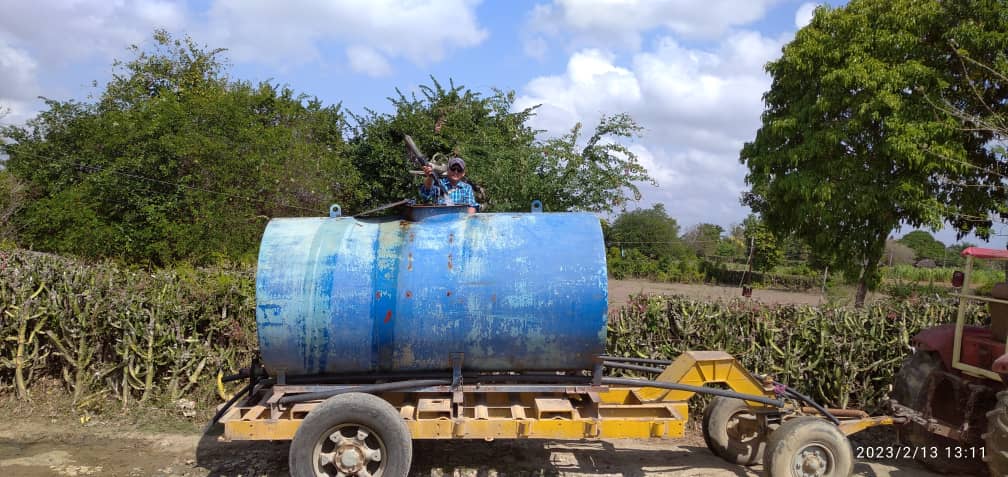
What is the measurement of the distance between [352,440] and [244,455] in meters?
2.01

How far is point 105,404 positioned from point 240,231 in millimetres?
7038

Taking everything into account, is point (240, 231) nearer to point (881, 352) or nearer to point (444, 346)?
point (444, 346)

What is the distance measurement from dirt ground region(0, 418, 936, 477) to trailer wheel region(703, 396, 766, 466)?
0.41ft

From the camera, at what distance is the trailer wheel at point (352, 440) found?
14.1 feet

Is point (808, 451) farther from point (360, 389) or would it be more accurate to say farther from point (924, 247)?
point (924, 247)

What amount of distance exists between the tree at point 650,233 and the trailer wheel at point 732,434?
3310cm

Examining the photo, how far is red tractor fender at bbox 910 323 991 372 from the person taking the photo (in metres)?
5.49

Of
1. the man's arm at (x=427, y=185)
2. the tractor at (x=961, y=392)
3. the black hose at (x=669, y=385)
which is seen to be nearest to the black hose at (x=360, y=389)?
the black hose at (x=669, y=385)

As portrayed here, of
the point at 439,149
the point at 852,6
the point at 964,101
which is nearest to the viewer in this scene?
the point at 964,101

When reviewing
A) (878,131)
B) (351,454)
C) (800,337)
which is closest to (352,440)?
(351,454)

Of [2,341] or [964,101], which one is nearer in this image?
[2,341]

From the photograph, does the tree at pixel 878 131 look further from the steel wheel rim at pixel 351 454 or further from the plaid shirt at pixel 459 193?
the steel wheel rim at pixel 351 454

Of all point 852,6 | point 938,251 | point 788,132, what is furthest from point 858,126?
point 938,251

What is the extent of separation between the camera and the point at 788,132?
1571 cm
